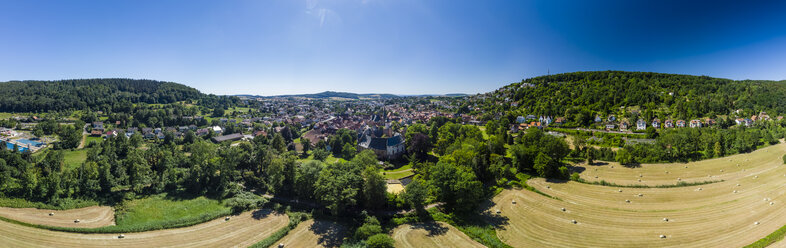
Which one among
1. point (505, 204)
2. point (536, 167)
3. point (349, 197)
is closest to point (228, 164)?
point (349, 197)

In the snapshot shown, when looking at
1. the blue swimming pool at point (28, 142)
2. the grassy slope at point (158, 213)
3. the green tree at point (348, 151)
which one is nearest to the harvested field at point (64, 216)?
the grassy slope at point (158, 213)

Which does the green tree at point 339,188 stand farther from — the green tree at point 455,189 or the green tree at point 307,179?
the green tree at point 455,189

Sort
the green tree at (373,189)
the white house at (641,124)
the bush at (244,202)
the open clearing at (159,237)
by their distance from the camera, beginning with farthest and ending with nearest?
1. the white house at (641,124)
2. the bush at (244,202)
3. the green tree at (373,189)
4. the open clearing at (159,237)

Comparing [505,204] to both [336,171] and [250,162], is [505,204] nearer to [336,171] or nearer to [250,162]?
[336,171]

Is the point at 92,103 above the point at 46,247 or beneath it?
above

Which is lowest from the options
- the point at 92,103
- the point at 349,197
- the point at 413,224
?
the point at 413,224

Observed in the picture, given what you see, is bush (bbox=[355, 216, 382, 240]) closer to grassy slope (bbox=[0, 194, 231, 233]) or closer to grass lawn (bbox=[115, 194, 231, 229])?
grassy slope (bbox=[0, 194, 231, 233])

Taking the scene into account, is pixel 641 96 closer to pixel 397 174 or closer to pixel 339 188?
pixel 397 174
